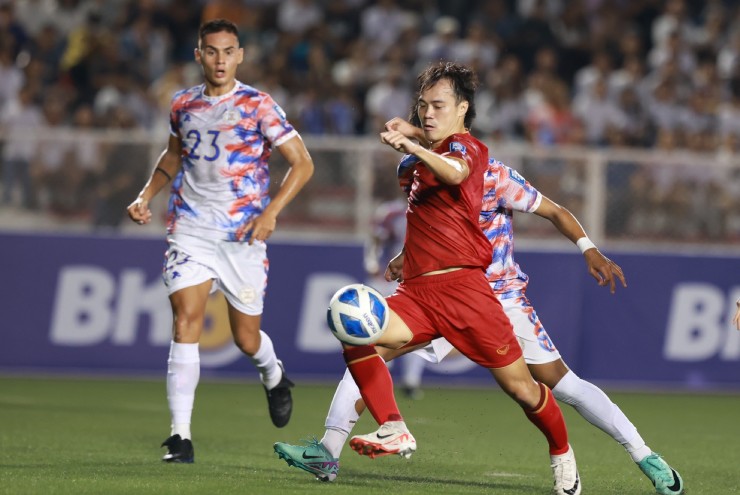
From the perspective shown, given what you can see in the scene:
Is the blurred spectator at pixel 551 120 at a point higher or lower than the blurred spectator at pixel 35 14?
lower

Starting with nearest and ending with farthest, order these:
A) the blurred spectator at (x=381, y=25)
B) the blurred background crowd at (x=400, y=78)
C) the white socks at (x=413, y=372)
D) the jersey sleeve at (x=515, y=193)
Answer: the jersey sleeve at (x=515, y=193) < the white socks at (x=413, y=372) < the blurred background crowd at (x=400, y=78) < the blurred spectator at (x=381, y=25)

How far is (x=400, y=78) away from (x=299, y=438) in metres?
8.28

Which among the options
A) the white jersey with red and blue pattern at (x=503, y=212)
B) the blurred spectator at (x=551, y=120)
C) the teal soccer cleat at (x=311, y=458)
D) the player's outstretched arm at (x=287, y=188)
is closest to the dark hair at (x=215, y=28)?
the player's outstretched arm at (x=287, y=188)

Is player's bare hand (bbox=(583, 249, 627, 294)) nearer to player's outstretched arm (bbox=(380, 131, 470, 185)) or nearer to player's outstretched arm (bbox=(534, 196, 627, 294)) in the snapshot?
player's outstretched arm (bbox=(534, 196, 627, 294))

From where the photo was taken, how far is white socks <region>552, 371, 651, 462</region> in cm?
727

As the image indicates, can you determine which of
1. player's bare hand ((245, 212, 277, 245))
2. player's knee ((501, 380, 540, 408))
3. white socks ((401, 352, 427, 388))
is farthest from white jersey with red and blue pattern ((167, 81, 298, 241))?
white socks ((401, 352, 427, 388))

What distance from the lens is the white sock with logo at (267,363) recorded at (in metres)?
9.06

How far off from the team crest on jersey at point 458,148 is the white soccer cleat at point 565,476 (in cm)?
162

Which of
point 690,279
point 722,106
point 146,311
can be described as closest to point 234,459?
point 146,311

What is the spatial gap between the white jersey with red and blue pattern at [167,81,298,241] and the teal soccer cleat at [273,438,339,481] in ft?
6.00

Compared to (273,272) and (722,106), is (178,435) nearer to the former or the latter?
(273,272)

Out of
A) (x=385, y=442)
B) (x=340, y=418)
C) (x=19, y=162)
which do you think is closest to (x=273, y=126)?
(x=340, y=418)

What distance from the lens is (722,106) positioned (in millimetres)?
17703

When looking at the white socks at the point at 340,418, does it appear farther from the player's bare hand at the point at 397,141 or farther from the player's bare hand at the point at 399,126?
the player's bare hand at the point at 397,141
